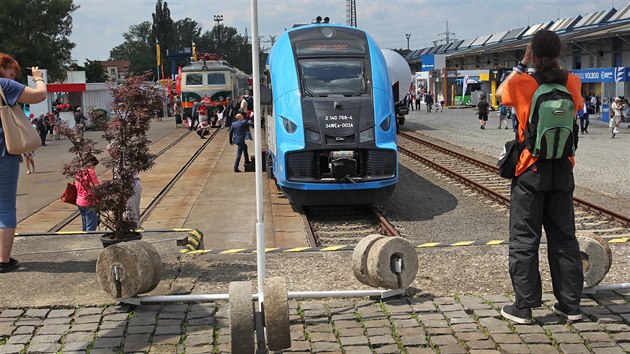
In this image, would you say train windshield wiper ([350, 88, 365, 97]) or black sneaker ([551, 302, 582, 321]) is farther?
train windshield wiper ([350, 88, 365, 97])

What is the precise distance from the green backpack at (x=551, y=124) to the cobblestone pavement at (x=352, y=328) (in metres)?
1.24

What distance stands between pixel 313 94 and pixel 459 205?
3457 millimetres

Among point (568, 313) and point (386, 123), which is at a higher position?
point (386, 123)

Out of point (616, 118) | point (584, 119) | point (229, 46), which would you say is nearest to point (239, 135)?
point (616, 118)

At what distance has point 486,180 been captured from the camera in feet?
53.9

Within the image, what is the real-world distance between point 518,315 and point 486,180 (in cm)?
1151

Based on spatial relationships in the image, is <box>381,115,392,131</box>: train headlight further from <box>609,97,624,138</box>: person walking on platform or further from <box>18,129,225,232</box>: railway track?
<box>609,97,624,138</box>: person walking on platform

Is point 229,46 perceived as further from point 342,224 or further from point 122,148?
point 122,148

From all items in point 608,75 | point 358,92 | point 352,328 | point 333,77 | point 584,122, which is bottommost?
point 352,328

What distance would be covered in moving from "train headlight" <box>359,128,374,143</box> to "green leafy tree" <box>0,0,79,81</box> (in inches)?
1972

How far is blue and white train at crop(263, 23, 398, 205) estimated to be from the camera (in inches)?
468

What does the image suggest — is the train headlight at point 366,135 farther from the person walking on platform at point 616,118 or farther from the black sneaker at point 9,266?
the person walking on platform at point 616,118

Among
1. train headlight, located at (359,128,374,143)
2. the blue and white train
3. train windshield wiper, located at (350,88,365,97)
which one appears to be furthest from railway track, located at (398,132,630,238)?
train windshield wiper, located at (350,88,365,97)

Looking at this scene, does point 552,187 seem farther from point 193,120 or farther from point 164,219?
point 193,120
